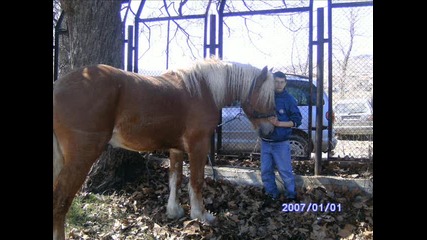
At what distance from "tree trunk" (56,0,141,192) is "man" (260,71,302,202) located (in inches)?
74.9

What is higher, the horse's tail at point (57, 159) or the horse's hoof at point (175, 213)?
the horse's tail at point (57, 159)

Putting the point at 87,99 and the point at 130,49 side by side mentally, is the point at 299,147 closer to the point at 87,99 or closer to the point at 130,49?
the point at 130,49

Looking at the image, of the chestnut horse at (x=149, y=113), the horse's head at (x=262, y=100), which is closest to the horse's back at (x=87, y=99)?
the chestnut horse at (x=149, y=113)

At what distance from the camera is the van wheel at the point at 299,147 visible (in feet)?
18.4

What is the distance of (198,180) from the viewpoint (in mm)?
4219

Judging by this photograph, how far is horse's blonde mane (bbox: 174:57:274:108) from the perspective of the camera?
4258mm

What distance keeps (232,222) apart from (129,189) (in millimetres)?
1584

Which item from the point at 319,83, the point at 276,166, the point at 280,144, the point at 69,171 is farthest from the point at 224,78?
the point at 69,171

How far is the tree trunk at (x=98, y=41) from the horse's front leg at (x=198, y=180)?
1308 millimetres

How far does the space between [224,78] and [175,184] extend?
1.33 m

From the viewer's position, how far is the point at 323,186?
4.97 meters

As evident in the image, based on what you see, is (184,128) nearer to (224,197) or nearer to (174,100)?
(174,100)

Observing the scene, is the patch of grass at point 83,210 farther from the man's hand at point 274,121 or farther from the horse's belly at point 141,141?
the man's hand at point 274,121
